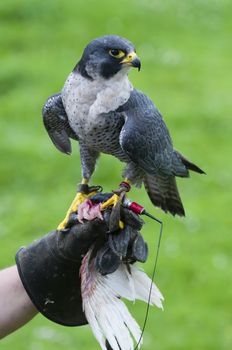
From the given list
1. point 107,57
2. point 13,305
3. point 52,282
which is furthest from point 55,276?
point 107,57

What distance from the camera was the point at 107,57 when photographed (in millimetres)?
4234

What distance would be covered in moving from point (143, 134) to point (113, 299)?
710 mm

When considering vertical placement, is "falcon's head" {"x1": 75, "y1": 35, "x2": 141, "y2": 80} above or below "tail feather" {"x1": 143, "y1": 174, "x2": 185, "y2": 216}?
above

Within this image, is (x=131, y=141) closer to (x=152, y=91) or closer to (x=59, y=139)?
(x=59, y=139)

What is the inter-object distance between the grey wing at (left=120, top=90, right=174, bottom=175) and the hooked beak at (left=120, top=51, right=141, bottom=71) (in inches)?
4.8

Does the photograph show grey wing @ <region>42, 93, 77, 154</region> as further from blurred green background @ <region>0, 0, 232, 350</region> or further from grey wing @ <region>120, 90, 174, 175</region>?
blurred green background @ <region>0, 0, 232, 350</region>

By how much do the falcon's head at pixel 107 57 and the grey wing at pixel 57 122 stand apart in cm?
23

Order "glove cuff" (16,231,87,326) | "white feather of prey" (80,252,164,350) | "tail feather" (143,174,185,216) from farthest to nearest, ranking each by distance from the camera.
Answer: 1. "tail feather" (143,174,185,216)
2. "glove cuff" (16,231,87,326)
3. "white feather of prey" (80,252,164,350)

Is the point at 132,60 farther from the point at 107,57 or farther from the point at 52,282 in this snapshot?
the point at 52,282

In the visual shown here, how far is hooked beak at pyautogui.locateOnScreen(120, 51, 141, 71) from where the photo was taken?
4168 millimetres

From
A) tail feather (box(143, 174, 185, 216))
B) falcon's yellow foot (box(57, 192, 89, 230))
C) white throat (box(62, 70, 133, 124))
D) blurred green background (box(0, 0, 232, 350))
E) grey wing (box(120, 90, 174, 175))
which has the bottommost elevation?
blurred green background (box(0, 0, 232, 350))

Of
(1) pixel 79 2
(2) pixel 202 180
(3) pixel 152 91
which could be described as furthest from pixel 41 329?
(1) pixel 79 2

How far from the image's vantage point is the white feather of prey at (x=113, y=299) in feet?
13.3

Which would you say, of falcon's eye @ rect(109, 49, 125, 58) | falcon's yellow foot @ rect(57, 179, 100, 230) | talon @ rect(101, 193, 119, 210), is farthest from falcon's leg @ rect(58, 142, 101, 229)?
falcon's eye @ rect(109, 49, 125, 58)
